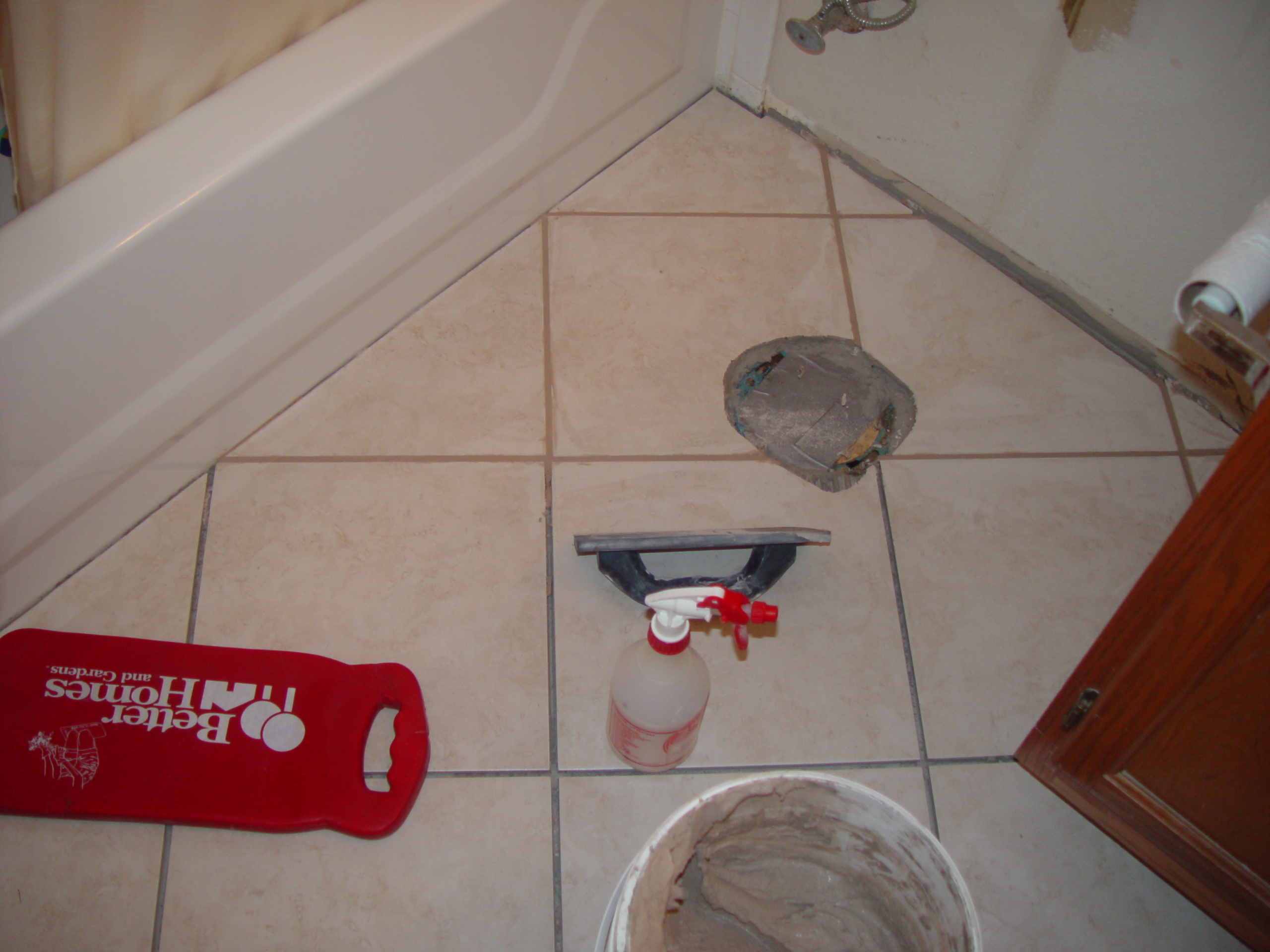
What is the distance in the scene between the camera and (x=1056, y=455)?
3.81 feet

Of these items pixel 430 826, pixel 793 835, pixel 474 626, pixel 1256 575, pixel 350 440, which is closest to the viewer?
pixel 1256 575

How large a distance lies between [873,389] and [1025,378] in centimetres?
19

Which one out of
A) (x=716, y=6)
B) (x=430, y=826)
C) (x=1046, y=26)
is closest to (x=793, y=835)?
(x=430, y=826)

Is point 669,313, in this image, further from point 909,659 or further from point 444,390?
point 909,659

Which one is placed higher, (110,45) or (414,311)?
(110,45)

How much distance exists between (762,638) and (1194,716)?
15.8 inches

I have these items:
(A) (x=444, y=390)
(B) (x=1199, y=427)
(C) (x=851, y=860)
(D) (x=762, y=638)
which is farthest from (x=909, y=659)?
(A) (x=444, y=390)

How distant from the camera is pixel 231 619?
39.8 inches

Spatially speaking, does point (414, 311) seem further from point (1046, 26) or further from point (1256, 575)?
point (1256, 575)

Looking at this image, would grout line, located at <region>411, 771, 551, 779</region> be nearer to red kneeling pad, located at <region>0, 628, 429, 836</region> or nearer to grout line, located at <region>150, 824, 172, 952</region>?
red kneeling pad, located at <region>0, 628, 429, 836</region>

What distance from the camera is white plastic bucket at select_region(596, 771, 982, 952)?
0.70 metres

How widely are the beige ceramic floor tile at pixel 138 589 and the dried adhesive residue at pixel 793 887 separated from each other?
22.5 inches

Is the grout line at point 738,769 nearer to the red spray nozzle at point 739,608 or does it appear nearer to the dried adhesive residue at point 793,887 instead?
the dried adhesive residue at point 793,887

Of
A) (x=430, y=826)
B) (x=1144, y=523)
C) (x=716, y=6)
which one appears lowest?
(x=430, y=826)
